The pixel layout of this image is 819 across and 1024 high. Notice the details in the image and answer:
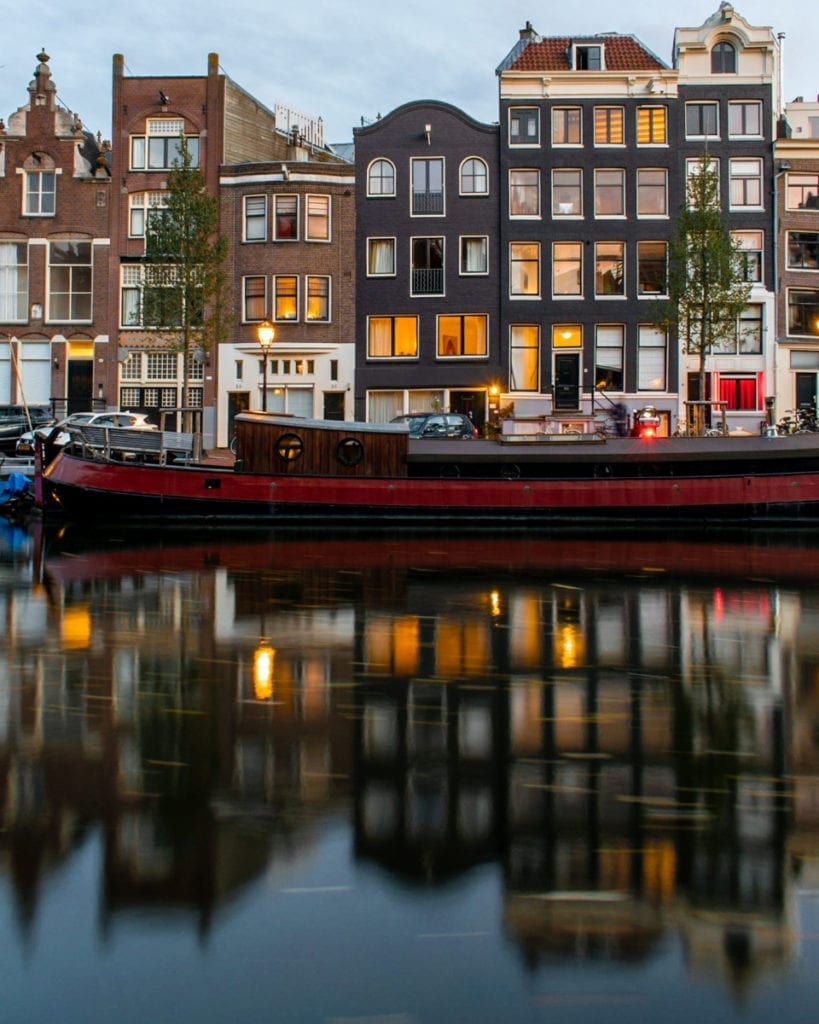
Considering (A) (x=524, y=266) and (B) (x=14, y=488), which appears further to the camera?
(A) (x=524, y=266)

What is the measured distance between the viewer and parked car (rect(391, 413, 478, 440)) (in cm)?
2720

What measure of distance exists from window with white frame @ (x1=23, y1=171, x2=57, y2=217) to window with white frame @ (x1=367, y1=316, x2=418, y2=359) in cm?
1398

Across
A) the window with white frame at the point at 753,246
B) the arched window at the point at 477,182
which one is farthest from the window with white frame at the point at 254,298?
the window with white frame at the point at 753,246

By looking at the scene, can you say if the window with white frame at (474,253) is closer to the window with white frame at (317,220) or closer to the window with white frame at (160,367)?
the window with white frame at (317,220)

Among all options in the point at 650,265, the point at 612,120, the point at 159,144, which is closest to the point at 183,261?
the point at 159,144

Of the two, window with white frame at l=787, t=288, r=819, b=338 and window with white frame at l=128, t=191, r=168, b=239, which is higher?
window with white frame at l=128, t=191, r=168, b=239

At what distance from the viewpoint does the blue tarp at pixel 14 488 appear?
1158 inches

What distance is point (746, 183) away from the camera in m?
43.5

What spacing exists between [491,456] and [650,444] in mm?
3806

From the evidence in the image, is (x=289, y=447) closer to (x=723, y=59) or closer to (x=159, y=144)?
(x=159, y=144)

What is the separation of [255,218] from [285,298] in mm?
3471

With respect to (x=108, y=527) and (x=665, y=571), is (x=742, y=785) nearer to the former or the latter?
(x=665, y=571)

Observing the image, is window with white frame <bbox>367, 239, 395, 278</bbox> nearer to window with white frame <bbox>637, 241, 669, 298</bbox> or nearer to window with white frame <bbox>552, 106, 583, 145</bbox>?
window with white frame <bbox>552, 106, 583, 145</bbox>

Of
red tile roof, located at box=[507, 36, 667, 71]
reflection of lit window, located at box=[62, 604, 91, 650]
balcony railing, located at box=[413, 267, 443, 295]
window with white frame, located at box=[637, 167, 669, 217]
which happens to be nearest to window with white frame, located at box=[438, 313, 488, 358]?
balcony railing, located at box=[413, 267, 443, 295]
